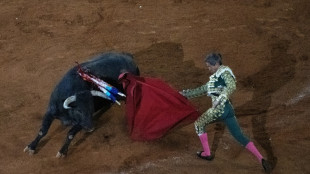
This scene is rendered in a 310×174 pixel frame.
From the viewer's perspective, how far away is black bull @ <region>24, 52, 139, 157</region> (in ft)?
20.7

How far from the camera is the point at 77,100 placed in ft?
20.5

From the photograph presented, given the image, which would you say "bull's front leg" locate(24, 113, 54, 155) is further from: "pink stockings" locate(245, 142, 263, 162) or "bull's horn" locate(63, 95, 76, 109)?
"pink stockings" locate(245, 142, 263, 162)

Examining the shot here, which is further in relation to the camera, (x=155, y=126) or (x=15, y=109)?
(x=15, y=109)

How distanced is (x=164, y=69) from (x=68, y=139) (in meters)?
2.49

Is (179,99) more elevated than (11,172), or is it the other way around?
(179,99)

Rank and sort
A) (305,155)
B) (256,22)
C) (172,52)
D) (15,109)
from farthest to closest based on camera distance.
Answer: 1. (256,22)
2. (172,52)
3. (15,109)
4. (305,155)

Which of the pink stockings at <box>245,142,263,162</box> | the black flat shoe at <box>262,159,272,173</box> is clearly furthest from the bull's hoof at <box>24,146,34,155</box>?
the black flat shoe at <box>262,159,272,173</box>

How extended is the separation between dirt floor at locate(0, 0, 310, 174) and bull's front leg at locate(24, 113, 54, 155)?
0.10 m

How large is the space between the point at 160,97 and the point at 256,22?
4101 millimetres

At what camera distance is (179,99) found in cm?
629

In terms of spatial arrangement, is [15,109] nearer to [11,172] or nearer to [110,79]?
[11,172]

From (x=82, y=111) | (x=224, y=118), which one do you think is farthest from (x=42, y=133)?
(x=224, y=118)

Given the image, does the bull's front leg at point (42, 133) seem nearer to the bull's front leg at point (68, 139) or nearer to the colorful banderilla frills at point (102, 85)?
the bull's front leg at point (68, 139)

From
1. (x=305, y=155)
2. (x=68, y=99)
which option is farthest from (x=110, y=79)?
(x=305, y=155)
